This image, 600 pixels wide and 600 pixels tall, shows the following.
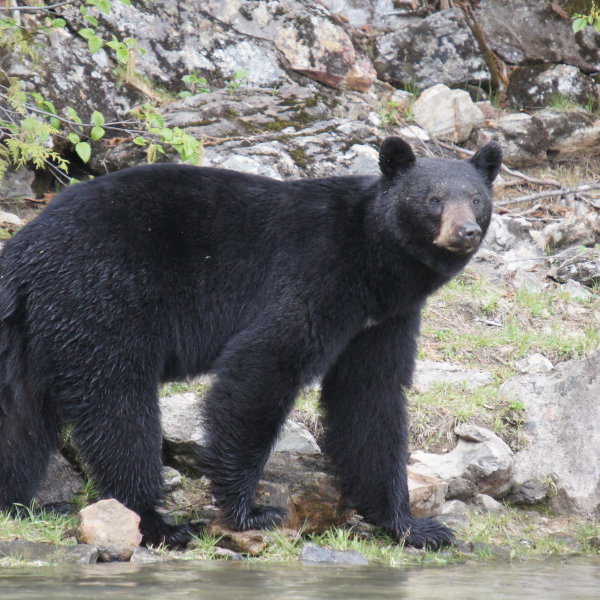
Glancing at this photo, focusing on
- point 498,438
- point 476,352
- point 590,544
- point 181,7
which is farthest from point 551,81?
point 590,544

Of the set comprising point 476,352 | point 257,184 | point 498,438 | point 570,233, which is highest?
point 570,233

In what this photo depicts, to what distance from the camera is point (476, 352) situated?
7.24 m

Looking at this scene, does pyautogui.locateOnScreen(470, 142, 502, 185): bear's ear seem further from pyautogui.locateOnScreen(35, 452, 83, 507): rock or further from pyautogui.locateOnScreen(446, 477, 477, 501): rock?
pyautogui.locateOnScreen(35, 452, 83, 507): rock

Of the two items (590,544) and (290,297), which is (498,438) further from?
(290,297)

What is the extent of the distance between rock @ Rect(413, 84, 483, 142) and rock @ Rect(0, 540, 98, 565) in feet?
24.6

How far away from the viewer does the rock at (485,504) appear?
5.68 metres

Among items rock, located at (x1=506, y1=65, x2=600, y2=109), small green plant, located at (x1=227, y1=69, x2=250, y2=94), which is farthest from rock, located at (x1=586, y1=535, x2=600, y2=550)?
rock, located at (x1=506, y1=65, x2=600, y2=109)

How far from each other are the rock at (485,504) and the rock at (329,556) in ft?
4.21

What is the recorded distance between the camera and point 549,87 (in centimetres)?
1186

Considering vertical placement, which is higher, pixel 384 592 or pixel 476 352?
pixel 476 352

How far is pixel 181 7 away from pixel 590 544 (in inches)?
289

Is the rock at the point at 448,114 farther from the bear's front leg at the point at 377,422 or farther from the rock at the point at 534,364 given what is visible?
the bear's front leg at the point at 377,422

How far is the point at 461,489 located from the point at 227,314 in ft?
6.07

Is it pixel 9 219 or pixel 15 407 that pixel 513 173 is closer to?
pixel 9 219
